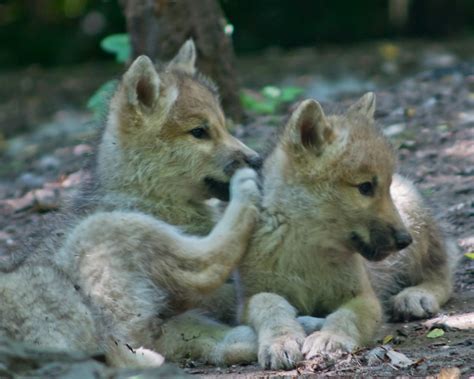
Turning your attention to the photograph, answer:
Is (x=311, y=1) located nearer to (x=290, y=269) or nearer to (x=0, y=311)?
(x=290, y=269)

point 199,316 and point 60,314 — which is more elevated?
point 60,314

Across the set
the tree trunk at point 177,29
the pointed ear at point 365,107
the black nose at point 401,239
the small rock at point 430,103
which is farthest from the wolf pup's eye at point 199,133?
the small rock at point 430,103

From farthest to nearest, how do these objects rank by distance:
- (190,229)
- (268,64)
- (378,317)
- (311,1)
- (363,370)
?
(311,1) → (268,64) → (190,229) → (378,317) → (363,370)

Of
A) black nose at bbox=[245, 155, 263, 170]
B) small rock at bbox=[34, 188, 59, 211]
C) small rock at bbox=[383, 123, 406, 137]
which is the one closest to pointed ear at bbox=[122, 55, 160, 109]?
black nose at bbox=[245, 155, 263, 170]

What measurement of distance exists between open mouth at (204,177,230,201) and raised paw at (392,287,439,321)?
1.39 meters

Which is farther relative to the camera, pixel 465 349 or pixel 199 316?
pixel 199 316

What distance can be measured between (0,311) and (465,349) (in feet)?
8.77

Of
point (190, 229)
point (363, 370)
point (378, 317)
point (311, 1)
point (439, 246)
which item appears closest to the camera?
point (363, 370)

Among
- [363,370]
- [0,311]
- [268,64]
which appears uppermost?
[0,311]

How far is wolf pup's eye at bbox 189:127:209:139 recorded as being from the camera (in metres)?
6.86

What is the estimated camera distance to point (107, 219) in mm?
6273

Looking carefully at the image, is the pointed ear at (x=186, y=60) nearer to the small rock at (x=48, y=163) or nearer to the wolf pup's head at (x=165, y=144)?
the wolf pup's head at (x=165, y=144)

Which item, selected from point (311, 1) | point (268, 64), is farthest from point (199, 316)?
point (311, 1)

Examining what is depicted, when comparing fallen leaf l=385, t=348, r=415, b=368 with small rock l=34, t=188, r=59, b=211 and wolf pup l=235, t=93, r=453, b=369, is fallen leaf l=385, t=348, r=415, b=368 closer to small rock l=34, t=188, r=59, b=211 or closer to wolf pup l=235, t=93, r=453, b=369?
wolf pup l=235, t=93, r=453, b=369
